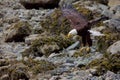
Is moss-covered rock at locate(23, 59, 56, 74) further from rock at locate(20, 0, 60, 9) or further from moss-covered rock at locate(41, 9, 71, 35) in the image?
rock at locate(20, 0, 60, 9)

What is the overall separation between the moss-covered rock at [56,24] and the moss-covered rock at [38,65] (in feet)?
11.9

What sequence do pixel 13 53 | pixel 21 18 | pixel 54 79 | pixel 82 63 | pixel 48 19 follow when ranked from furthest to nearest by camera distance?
pixel 21 18 < pixel 48 19 < pixel 13 53 < pixel 82 63 < pixel 54 79

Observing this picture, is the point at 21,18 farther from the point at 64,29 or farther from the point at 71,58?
the point at 71,58

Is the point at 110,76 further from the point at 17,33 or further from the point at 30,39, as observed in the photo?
the point at 17,33

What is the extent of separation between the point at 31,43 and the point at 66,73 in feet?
10.4

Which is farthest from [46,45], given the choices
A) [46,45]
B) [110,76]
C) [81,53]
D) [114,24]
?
[110,76]

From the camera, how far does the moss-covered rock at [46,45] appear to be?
1313 centimetres

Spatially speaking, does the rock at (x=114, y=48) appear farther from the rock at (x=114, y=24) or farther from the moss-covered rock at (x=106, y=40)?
the rock at (x=114, y=24)

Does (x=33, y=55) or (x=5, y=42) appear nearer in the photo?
(x=33, y=55)

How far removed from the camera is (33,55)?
13.0 m

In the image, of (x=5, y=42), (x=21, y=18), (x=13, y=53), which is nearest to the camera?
(x=13, y=53)

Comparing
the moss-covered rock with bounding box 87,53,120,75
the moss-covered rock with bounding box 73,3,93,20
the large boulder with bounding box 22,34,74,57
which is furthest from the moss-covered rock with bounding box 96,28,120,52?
the moss-covered rock with bounding box 73,3,93,20

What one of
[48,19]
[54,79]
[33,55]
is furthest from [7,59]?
[48,19]

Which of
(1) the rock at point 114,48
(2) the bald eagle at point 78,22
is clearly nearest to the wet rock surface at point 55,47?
(1) the rock at point 114,48
